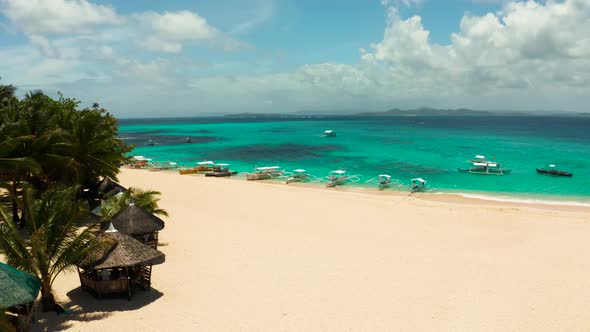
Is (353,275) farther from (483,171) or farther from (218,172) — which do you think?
(483,171)

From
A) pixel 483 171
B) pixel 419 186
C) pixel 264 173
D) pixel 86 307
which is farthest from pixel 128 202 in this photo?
pixel 483 171

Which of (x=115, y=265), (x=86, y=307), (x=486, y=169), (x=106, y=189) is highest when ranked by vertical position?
(x=106, y=189)

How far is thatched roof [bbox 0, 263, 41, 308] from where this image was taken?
6203 millimetres

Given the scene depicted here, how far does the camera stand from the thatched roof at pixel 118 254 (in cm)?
816

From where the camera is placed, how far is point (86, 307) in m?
8.26

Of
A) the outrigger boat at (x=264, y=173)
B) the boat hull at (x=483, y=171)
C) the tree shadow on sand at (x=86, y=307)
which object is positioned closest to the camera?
the tree shadow on sand at (x=86, y=307)

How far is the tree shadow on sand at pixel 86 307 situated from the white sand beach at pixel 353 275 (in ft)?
0.13

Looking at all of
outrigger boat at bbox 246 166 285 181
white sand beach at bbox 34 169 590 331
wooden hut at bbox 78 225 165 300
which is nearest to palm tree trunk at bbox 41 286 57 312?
white sand beach at bbox 34 169 590 331

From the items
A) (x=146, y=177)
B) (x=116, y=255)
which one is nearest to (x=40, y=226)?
(x=116, y=255)

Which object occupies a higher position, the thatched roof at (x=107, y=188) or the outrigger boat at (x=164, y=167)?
the thatched roof at (x=107, y=188)

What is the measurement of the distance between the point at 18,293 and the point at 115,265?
197cm

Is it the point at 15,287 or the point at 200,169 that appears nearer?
the point at 15,287

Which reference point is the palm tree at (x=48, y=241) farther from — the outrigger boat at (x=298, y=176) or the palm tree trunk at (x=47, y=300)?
the outrigger boat at (x=298, y=176)

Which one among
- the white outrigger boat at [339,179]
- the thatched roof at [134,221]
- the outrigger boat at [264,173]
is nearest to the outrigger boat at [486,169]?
the white outrigger boat at [339,179]
